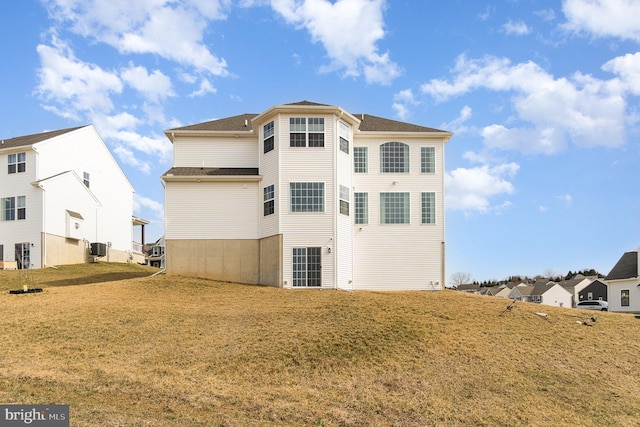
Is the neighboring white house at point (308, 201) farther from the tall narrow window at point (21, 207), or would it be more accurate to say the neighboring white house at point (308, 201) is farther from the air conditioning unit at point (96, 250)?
the air conditioning unit at point (96, 250)

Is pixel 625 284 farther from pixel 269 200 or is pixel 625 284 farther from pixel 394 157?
pixel 269 200

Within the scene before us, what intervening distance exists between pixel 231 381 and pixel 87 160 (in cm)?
3469

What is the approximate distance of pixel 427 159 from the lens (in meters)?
30.7

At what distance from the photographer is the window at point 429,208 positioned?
30062mm

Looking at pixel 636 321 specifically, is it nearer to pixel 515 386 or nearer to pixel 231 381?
pixel 515 386

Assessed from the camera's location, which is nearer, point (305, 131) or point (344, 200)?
point (305, 131)

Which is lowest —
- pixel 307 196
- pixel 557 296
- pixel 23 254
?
pixel 557 296

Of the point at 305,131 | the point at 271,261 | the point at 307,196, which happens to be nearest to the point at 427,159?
the point at 305,131

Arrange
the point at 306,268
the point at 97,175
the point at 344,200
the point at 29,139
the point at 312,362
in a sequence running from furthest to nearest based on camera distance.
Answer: the point at 97,175
the point at 29,139
the point at 344,200
the point at 306,268
the point at 312,362

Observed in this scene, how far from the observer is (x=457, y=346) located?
17219 mm

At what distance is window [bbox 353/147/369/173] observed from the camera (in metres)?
30.4

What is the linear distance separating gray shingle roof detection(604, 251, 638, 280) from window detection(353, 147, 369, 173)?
A: 27197 millimetres

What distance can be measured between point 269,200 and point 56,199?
18.9m

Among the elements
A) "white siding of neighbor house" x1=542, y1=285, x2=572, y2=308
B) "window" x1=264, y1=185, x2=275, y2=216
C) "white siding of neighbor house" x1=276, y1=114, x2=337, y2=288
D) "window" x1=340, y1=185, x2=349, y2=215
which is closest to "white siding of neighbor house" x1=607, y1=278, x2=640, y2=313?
"white siding of neighbor house" x1=542, y1=285, x2=572, y2=308
